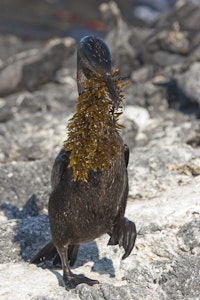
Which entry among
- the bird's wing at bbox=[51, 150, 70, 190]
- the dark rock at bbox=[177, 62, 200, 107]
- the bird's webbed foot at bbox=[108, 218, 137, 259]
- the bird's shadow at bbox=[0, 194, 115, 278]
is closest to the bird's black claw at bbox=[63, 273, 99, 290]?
the bird's shadow at bbox=[0, 194, 115, 278]

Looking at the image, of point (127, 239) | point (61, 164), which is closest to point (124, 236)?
point (127, 239)

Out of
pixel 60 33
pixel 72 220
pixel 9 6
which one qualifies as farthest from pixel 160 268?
pixel 9 6

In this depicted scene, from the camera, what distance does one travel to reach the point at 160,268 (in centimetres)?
538

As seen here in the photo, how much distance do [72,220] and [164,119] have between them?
5.19 meters

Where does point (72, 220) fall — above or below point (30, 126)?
below

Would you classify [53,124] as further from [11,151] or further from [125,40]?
[125,40]

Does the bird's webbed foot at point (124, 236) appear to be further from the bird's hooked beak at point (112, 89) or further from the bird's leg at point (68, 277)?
the bird's hooked beak at point (112, 89)

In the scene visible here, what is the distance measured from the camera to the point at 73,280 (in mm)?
5188

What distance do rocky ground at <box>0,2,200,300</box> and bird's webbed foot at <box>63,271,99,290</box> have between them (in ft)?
0.24

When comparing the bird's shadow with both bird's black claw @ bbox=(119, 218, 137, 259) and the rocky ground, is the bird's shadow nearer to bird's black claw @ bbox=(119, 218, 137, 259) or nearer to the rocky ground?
the rocky ground

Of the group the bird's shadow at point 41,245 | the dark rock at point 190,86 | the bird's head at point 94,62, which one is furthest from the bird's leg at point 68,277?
the dark rock at point 190,86

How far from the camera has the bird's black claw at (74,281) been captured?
16.9ft

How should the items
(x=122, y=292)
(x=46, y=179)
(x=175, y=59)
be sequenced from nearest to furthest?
(x=122, y=292) → (x=46, y=179) → (x=175, y=59)

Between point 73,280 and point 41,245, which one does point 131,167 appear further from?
point 73,280
